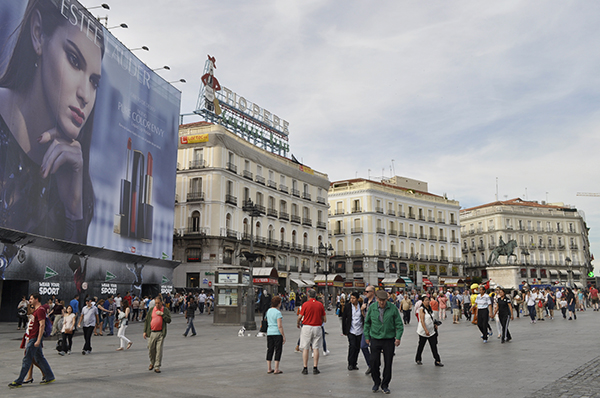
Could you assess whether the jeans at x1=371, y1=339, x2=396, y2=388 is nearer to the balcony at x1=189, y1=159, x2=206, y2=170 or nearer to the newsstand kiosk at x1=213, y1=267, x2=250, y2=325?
the newsstand kiosk at x1=213, y1=267, x2=250, y2=325

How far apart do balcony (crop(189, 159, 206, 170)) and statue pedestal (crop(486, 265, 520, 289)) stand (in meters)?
26.8

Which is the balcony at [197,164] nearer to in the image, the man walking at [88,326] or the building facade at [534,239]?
the man walking at [88,326]

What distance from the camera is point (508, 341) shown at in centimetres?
1541

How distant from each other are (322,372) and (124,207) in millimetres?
24601

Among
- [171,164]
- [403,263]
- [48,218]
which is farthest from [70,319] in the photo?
[403,263]

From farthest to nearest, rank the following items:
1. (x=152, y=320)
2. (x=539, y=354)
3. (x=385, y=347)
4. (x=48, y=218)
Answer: (x=48, y=218), (x=539, y=354), (x=152, y=320), (x=385, y=347)

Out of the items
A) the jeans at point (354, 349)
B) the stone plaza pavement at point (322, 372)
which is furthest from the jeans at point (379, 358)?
the jeans at point (354, 349)

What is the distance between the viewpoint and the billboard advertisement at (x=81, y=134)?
75.3 ft

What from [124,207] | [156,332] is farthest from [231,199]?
[156,332]

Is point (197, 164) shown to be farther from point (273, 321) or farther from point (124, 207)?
point (273, 321)

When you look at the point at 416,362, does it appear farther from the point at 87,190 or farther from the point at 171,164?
the point at 171,164

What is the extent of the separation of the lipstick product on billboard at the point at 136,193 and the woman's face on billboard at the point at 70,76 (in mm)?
5406

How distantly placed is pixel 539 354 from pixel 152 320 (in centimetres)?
904

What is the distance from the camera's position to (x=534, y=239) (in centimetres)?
8450
